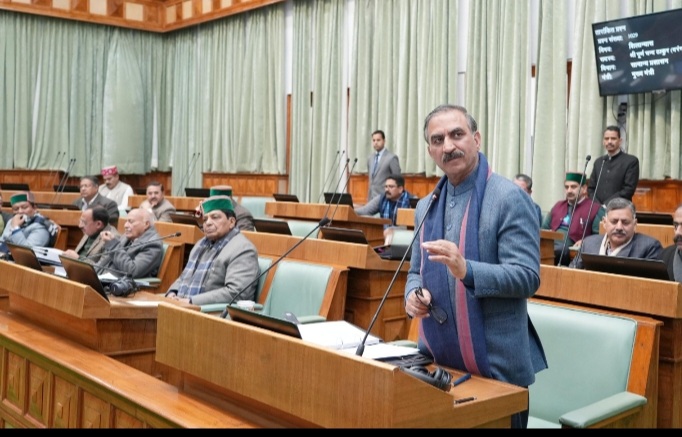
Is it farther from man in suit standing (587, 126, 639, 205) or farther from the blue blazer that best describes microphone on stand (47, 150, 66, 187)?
the blue blazer

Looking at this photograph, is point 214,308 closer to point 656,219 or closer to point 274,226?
point 274,226

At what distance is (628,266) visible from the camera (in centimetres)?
278

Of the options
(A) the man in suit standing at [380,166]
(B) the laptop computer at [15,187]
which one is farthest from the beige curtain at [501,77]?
(B) the laptop computer at [15,187]

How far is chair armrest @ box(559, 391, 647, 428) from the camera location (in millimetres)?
1945

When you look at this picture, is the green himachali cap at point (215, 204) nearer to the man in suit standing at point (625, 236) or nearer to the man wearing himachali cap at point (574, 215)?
the man in suit standing at point (625, 236)

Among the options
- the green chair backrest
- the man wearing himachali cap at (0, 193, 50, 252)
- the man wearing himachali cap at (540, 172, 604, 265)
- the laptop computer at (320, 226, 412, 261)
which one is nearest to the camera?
the green chair backrest

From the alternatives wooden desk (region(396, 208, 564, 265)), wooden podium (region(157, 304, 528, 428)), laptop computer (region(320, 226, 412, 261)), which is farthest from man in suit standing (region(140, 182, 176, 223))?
wooden podium (region(157, 304, 528, 428))

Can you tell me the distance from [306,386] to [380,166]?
6618 mm

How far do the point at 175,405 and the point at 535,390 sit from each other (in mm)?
1193

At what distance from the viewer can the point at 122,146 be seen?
11.9 meters

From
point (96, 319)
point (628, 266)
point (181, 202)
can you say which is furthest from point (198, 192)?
point (628, 266)

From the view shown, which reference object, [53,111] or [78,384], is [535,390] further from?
[53,111]

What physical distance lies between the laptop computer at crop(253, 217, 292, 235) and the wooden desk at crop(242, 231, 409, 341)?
29.1 inches

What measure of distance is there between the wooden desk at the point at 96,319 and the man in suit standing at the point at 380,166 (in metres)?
5.44
